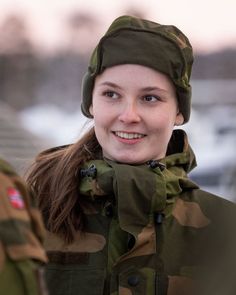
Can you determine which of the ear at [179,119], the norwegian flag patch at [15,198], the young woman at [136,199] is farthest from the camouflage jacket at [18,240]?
the ear at [179,119]

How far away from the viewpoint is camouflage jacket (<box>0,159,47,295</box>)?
1378mm

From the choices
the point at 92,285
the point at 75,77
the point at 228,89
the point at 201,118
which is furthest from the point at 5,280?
the point at 75,77

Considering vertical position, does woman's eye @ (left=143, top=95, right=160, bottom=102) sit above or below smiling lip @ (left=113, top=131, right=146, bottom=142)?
above

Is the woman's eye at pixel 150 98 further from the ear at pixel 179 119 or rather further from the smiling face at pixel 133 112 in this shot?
the ear at pixel 179 119

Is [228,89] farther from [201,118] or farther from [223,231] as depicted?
[223,231]

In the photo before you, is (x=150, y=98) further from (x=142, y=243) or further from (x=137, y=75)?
(x=142, y=243)

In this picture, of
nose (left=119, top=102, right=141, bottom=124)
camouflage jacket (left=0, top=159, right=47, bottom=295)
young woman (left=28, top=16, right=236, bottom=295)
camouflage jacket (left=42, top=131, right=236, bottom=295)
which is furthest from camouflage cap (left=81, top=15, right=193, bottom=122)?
camouflage jacket (left=0, top=159, right=47, bottom=295)

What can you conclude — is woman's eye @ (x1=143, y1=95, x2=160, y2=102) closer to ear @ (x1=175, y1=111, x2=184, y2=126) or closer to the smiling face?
the smiling face

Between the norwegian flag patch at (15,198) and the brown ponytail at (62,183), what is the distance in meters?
0.98

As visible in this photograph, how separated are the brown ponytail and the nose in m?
0.22

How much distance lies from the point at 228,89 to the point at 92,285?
2296cm

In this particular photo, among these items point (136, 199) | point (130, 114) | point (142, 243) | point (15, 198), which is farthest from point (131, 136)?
point (15, 198)

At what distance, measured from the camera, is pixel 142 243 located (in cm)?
234

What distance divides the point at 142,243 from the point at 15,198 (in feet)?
3.18
